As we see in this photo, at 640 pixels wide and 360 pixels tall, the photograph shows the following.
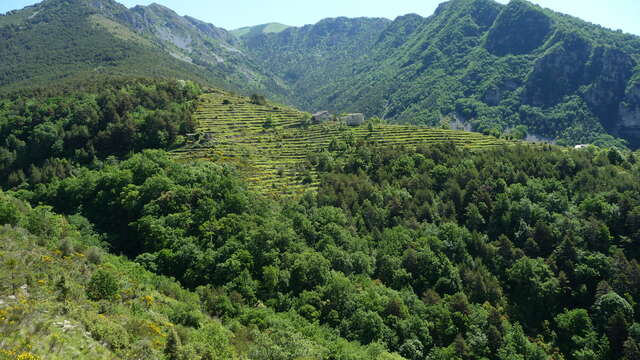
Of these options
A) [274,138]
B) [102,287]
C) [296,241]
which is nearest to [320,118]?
[274,138]

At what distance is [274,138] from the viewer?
10806cm

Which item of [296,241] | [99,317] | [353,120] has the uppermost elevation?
[353,120]

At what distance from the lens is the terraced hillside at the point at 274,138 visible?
87.4m

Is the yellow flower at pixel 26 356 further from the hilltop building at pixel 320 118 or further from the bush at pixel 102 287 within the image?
the hilltop building at pixel 320 118

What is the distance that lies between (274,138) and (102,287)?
82.7 meters

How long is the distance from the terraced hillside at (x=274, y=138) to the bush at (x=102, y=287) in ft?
168

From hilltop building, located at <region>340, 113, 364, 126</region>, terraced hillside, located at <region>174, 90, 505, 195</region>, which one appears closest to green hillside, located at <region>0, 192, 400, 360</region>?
terraced hillside, located at <region>174, 90, 505, 195</region>

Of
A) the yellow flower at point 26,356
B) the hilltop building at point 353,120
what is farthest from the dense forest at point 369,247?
the hilltop building at point 353,120

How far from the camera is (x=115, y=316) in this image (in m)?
25.5

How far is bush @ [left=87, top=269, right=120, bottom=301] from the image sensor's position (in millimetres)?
27359

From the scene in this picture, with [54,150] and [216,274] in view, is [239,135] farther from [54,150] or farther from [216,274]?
[216,274]

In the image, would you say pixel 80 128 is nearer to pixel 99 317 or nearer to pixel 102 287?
pixel 102 287

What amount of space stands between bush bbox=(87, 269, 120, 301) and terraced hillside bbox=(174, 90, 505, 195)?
5106 centimetres

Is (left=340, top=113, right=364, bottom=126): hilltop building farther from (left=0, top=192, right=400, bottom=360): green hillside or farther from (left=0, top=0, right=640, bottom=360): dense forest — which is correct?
(left=0, top=192, right=400, bottom=360): green hillside
